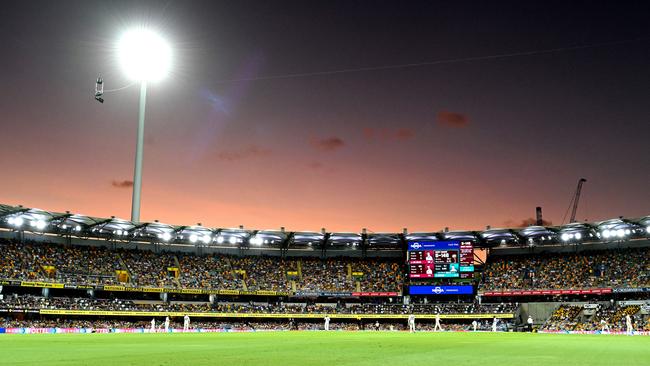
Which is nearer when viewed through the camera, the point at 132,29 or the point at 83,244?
the point at 132,29

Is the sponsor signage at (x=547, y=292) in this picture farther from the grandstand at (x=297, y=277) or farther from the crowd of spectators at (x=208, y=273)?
the crowd of spectators at (x=208, y=273)

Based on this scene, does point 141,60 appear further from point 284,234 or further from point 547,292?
point 547,292

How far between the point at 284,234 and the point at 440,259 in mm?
27123

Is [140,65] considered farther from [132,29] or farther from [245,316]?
[245,316]

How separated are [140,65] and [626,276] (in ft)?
247

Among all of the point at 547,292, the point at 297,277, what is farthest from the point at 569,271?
the point at 297,277

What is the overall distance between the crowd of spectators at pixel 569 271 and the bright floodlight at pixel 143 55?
201 ft

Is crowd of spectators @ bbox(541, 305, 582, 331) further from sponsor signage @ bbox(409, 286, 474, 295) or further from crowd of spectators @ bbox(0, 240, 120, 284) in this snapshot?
crowd of spectators @ bbox(0, 240, 120, 284)

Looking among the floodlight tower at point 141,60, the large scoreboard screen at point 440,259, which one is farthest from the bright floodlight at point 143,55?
the large scoreboard screen at point 440,259

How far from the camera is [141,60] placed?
7231cm

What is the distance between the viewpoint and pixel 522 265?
9325 centimetres

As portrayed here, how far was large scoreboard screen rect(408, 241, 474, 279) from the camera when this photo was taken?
292 feet

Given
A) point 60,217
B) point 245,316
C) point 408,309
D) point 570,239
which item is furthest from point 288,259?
point 570,239

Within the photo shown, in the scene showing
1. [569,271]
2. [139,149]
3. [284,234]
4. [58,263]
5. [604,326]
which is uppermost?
[139,149]
